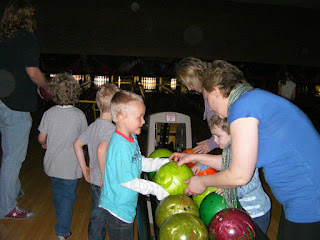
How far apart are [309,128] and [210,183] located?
0.42 m

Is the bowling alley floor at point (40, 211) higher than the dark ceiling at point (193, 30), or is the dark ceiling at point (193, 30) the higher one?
the dark ceiling at point (193, 30)

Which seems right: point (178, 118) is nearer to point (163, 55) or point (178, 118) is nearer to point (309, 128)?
point (309, 128)

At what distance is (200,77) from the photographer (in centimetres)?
156

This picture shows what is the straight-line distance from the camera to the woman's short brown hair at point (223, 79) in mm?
1053

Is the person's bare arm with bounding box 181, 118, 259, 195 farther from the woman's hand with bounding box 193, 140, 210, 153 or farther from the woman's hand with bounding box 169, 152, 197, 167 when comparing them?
the woman's hand with bounding box 193, 140, 210, 153

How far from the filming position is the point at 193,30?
776cm

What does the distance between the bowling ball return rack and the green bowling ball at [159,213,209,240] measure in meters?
0.10

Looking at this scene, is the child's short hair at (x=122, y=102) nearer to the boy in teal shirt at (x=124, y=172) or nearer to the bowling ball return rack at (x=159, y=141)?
the boy in teal shirt at (x=124, y=172)

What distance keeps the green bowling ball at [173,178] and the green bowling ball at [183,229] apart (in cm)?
28

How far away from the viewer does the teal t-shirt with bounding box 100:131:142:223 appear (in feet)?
3.88

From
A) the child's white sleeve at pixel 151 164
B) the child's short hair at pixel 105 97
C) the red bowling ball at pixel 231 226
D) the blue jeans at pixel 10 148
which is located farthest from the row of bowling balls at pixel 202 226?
the blue jeans at pixel 10 148

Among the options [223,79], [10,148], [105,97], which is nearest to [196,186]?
[223,79]

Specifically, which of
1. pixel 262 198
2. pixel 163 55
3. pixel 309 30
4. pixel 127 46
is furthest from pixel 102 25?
pixel 262 198

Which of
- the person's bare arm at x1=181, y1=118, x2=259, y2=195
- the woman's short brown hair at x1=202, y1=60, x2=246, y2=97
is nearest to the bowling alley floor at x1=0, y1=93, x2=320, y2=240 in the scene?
the person's bare arm at x1=181, y1=118, x2=259, y2=195
